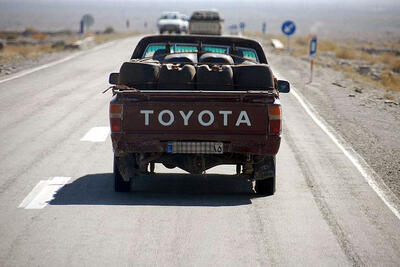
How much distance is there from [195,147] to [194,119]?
1.13 feet

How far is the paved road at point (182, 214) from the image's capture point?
7.02 m

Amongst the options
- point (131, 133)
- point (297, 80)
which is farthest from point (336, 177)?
point (297, 80)

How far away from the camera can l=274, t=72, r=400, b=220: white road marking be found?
31.4ft

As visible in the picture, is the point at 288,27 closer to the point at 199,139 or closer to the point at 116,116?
the point at 199,139

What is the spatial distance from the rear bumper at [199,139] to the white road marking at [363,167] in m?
1.78

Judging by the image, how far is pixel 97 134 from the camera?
14.0 meters

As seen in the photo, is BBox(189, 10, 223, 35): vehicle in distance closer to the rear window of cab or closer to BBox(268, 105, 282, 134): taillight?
the rear window of cab

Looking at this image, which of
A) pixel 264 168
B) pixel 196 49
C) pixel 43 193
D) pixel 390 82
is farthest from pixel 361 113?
pixel 390 82

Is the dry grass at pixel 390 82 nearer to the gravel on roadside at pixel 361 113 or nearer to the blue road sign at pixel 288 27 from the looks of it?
the gravel on roadside at pixel 361 113

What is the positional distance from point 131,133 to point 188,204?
1.12m

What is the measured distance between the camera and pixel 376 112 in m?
18.8

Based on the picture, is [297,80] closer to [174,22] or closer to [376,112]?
[376,112]

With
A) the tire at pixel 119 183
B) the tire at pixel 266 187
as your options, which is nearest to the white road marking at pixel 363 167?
the tire at pixel 266 187

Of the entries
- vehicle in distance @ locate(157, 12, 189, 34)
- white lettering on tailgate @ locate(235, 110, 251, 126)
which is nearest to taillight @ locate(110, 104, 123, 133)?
white lettering on tailgate @ locate(235, 110, 251, 126)
